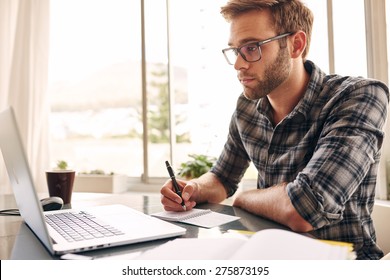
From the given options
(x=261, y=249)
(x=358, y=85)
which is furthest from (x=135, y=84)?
(x=261, y=249)

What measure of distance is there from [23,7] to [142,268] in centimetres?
202

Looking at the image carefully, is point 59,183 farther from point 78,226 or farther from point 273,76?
point 273,76

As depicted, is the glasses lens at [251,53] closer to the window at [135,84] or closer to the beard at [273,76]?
the beard at [273,76]

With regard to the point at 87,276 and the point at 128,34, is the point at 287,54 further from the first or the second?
the point at 128,34

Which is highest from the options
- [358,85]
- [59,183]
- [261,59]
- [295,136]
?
[261,59]

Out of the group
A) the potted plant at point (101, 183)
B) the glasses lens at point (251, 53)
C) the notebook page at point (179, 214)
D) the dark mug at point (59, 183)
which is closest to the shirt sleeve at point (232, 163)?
the glasses lens at point (251, 53)

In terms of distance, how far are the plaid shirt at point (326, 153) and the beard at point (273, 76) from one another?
0.08 m

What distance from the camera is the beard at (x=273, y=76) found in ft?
4.00

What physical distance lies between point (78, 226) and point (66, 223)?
0.05 m

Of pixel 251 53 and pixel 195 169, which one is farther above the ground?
pixel 251 53

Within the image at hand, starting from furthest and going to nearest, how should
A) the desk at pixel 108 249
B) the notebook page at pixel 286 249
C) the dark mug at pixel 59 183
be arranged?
the dark mug at pixel 59 183 → the desk at pixel 108 249 → the notebook page at pixel 286 249

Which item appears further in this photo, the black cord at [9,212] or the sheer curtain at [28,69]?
the sheer curtain at [28,69]

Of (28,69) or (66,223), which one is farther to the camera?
(28,69)

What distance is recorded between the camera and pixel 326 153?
3.00ft
